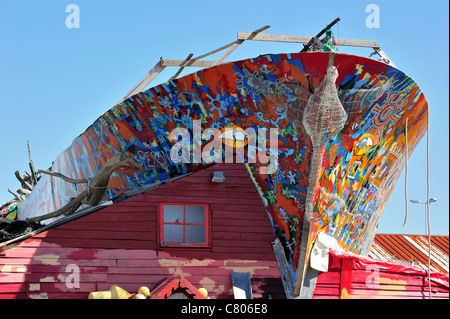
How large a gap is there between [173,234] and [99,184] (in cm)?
160

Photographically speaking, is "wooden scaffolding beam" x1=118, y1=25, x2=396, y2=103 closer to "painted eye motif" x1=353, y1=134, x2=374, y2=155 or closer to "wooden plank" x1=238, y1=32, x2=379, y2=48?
"wooden plank" x1=238, y1=32, x2=379, y2=48

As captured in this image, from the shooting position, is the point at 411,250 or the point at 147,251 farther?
the point at 411,250

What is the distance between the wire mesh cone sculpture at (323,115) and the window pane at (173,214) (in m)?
2.62

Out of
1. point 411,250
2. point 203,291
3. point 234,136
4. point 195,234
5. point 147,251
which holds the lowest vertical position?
point 203,291

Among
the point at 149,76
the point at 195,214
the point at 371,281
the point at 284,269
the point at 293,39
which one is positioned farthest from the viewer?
the point at 149,76

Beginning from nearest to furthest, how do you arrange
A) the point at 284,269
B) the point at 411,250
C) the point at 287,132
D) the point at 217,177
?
1. the point at 287,132
2. the point at 284,269
3. the point at 217,177
4. the point at 411,250

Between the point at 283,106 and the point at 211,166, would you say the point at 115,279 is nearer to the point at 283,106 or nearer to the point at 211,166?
the point at 211,166

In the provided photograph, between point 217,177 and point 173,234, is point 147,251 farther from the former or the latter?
point 217,177

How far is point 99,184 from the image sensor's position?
41.1ft

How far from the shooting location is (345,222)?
39.0 ft

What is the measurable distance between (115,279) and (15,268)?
1453 mm

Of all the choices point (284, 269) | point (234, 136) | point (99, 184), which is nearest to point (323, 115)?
point (234, 136)

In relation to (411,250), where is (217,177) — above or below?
Result: above

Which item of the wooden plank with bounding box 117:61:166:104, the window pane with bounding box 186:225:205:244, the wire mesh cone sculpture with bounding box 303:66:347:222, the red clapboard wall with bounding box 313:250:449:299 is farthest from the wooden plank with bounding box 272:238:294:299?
the wooden plank with bounding box 117:61:166:104
